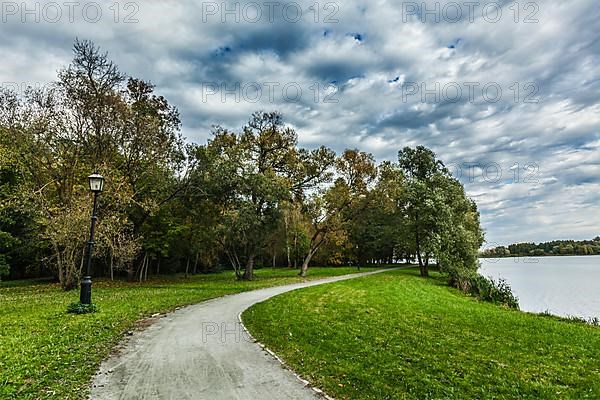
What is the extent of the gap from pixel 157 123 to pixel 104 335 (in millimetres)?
16519

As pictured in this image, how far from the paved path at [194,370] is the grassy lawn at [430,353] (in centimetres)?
48

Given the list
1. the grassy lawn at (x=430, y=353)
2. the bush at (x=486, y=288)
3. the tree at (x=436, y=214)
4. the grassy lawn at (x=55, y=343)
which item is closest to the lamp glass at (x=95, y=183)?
the grassy lawn at (x=55, y=343)

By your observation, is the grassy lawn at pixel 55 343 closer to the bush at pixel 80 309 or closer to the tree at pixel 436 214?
the bush at pixel 80 309

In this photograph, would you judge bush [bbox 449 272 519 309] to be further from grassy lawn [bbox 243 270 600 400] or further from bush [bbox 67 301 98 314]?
bush [bbox 67 301 98 314]

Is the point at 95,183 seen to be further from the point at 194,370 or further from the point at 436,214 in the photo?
the point at 436,214

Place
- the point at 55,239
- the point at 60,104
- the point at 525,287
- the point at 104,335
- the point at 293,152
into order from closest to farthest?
the point at 104,335
the point at 55,239
the point at 60,104
the point at 525,287
the point at 293,152

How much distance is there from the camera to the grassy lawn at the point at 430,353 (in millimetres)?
5254

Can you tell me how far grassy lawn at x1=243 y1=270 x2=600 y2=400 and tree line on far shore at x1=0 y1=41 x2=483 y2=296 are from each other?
1172 cm

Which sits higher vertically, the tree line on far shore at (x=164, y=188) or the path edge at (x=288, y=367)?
the tree line on far shore at (x=164, y=188)

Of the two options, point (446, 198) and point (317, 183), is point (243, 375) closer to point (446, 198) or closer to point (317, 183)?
point (317, 183)

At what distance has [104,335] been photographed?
842cm

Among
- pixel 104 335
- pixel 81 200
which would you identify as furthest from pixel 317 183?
pixel 104 335

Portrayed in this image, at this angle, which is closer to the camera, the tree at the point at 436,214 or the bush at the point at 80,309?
the bush at the point at 80,309

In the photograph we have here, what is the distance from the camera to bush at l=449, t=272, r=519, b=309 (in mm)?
19812
